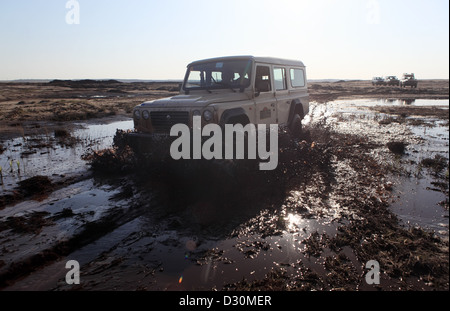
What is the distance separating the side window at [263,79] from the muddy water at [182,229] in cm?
207

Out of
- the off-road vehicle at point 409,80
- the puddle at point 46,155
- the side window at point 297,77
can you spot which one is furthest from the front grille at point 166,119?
the off-road vehicle at point 409,80

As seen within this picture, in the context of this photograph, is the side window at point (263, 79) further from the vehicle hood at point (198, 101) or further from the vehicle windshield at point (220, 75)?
the vehicle hood at point (198, 101)

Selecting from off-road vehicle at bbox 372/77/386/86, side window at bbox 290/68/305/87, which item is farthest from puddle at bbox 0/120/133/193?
off-road vehicle at bbox 372/77/386/86

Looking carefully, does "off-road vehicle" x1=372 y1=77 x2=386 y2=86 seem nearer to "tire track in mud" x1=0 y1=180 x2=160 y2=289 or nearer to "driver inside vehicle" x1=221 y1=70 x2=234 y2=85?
"driver inside vehicle" x1=221 y1=70 x2=234 y2=85

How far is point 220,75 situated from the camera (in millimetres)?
6277

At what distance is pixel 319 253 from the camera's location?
10.3ft

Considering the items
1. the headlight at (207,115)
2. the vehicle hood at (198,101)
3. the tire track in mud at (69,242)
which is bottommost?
the tire track in mud at (69,242)

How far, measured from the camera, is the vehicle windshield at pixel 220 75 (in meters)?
6.02

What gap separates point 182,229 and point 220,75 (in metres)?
3.82

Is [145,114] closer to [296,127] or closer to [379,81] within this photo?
[296,127]

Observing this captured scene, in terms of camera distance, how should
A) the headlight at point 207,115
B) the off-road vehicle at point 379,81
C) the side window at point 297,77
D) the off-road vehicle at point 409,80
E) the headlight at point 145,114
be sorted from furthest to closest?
the off-road vehicle at point 379,81
the off-road vehicle at point 409,80
the side window at point 297,77
the headlight at point 145,114
the headlight at point 207,115

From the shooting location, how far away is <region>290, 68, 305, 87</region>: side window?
8.15 m

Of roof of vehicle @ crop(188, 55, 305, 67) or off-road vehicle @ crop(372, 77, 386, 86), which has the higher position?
off-road vehicle @ crop(372, 77, 386, 86)
